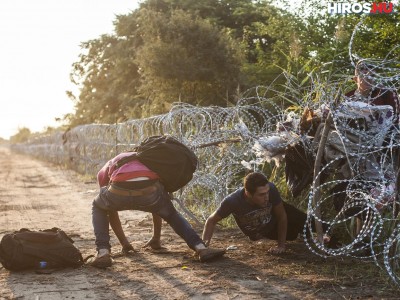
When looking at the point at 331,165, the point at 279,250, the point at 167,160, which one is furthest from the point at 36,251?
the point at 331,165

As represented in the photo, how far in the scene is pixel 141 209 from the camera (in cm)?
534

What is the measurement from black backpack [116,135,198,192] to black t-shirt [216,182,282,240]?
1.49 feet

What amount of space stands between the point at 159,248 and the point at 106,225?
2.60 ft

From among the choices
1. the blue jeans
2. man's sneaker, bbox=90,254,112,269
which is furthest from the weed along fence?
man's sneaker, bbox=90,254,112,269

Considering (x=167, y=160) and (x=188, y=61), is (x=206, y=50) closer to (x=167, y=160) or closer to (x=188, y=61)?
(x=188, y=61)

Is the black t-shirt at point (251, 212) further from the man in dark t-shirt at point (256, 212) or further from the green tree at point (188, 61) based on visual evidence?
the green tree at point (188, 61)

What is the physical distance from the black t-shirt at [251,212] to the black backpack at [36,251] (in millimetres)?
1381

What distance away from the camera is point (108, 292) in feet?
14.5

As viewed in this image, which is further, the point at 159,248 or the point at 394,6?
the point at 394,6

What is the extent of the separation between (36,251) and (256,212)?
6.48ft

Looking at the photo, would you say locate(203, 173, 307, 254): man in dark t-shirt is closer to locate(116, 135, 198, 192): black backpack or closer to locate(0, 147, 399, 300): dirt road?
locate(0, 147, 399, 300): dirt road

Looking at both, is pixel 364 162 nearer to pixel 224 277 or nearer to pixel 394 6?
pixel 224 277

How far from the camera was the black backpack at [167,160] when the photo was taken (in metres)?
5.38

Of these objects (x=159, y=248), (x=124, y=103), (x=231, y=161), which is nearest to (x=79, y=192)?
(x=231, y=161)
